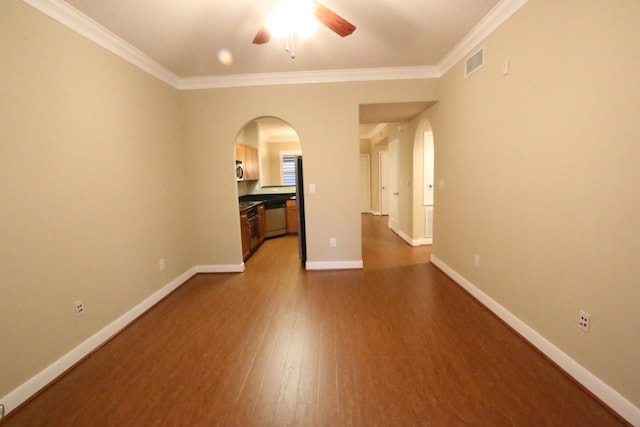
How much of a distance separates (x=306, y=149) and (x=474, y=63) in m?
2.09

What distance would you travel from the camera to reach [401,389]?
5.56 ft

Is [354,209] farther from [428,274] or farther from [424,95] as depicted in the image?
[424,95]

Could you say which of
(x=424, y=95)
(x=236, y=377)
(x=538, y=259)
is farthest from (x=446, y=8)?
(x=236, y=377)

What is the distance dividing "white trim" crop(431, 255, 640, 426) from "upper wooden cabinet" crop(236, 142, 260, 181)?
457 centimetres

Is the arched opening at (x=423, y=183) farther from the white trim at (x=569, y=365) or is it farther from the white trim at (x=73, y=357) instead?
the white trim at (x=73, y=357)

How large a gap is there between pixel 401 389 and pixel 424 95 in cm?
337

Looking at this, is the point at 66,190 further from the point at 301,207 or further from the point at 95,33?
the point at 301,207

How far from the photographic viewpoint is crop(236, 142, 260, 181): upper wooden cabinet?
5375mm

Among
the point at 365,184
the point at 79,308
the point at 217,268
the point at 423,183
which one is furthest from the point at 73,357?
the point at 365,184

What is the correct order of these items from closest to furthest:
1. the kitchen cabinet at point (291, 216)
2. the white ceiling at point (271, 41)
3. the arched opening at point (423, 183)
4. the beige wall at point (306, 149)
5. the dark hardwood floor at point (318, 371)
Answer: the dark hardwood floor at point (318, 371) → the white ceiling at point (271, 41) → the beige wall at point (306, 149) → the arched opening at point (423, 183) → the kitchen cabinet at point (291, 216)

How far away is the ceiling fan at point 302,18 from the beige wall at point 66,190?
1472 mm

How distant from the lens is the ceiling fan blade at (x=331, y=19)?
1728 millimetres

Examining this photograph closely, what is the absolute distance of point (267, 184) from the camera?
7.51m

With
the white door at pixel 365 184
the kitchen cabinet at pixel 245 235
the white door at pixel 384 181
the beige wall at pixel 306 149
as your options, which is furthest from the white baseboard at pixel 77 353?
the white door at pixel 365 184
